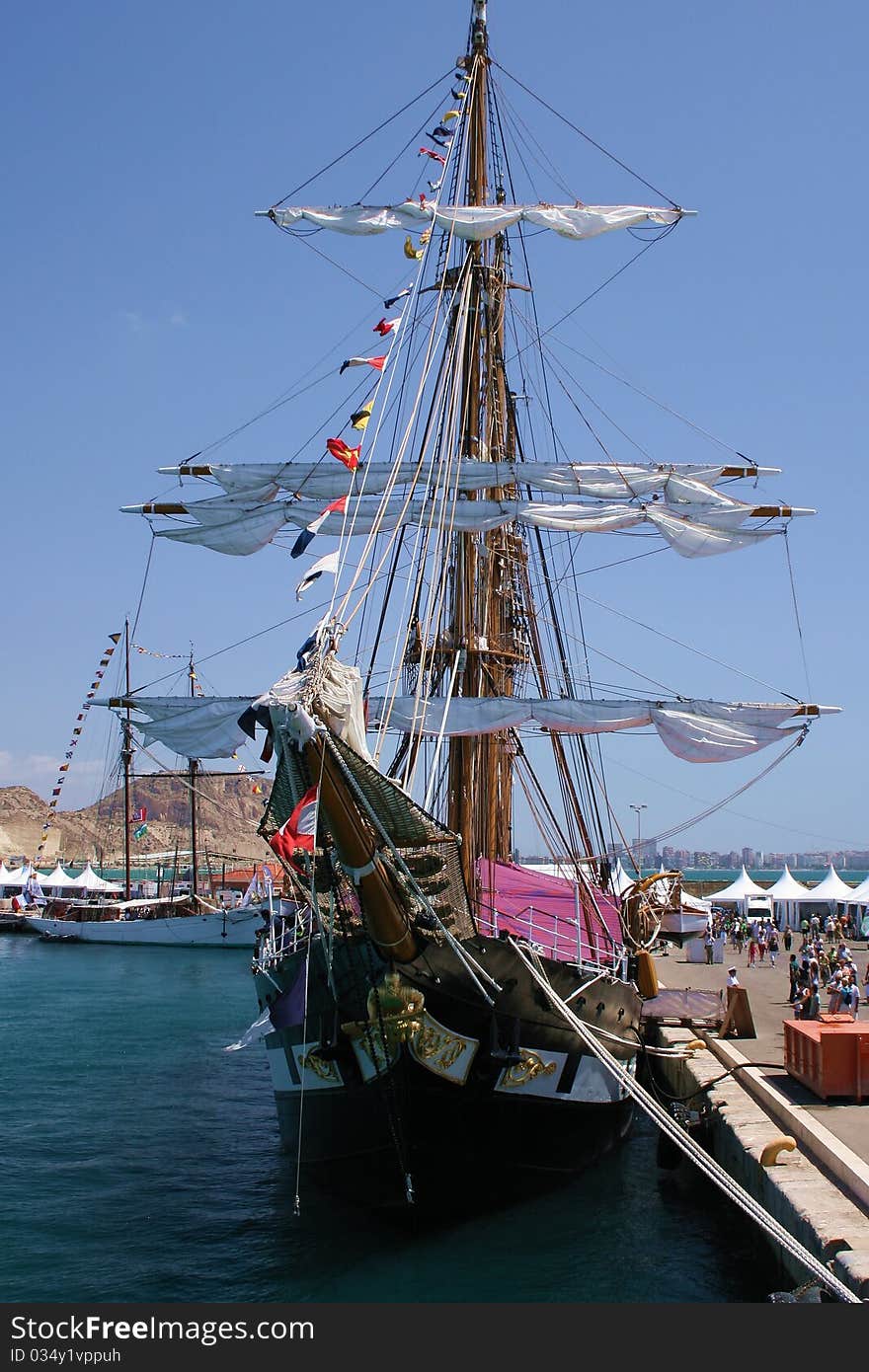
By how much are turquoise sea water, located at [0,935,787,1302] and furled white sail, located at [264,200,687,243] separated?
19.4m

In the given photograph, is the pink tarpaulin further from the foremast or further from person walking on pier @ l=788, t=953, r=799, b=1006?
person walking on pier @ l=788, t=953, r=799, b=1006

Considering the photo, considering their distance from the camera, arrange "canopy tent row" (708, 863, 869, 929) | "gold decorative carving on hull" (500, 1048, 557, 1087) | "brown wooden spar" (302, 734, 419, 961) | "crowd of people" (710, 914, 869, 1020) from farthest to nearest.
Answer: "canopy tent row" (708, 863, 869, 929)
"crowd of people" (710, 914, 869, 1020)
"gold decorative carving on hull" (500, 1048, 557, 1087)
"brown wooden spar" (302, 734, 419, 961)

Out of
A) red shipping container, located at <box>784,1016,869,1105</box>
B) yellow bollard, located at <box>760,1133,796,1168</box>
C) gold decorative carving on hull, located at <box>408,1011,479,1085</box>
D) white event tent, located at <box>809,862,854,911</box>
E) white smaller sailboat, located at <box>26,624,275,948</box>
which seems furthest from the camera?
white smaller sailboat, located at <box>26,624,275,948</box>

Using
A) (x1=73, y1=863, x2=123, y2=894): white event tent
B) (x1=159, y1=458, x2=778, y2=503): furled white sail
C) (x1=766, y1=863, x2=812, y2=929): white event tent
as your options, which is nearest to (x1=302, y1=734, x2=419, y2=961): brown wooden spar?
(x1=159, y1=458, x2=778, y2=503): furled white sail

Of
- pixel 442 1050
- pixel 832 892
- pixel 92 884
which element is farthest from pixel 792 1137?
pixel 92 884

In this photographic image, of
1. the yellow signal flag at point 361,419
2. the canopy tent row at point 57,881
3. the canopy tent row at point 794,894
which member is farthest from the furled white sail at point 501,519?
the canopy tent row at point 57,881

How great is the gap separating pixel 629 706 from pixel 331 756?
48.4ft

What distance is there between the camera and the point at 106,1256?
1413 centimetres

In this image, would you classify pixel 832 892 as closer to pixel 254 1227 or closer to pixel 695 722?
pixel 695 722

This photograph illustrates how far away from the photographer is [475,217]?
2573 cm

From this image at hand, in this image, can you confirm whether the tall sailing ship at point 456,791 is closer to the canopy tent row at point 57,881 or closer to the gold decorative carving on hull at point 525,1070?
the gold decorative carving on hull at point 525,1070

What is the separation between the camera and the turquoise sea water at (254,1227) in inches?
508

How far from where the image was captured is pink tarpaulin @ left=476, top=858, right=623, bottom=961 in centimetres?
1759

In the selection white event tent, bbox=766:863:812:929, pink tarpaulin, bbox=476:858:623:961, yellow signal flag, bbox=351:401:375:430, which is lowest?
white event tent, bbox=766:863:812:929
